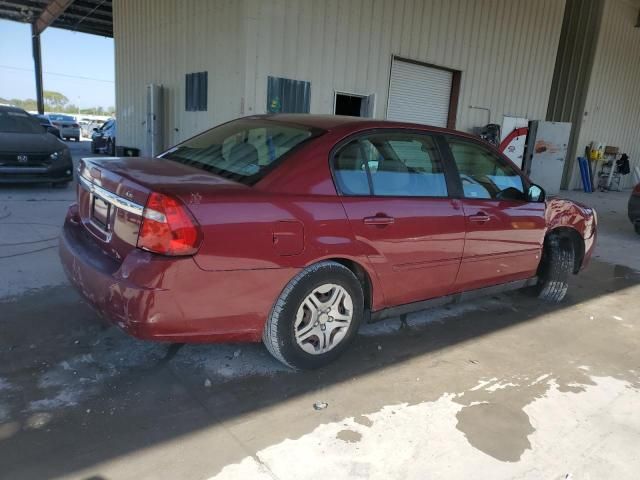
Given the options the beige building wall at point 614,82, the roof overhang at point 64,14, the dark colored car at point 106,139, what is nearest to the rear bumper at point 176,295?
the dark colored car at point 106,139

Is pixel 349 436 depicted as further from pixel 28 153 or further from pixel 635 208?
pixel 635 208

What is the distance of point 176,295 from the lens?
257 cm

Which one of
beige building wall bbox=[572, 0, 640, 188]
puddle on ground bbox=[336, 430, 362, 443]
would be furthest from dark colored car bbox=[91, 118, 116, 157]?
puddle on ground bbox=[336, 430, 362, 443]

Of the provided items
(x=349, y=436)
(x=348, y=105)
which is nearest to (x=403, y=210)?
(x=349, y=436)

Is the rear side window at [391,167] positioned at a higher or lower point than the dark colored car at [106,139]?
higher

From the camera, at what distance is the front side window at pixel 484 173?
12.6ft

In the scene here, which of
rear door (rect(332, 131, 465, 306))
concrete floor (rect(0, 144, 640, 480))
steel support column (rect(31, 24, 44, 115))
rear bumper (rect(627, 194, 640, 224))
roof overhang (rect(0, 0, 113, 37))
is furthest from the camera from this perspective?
steel support column (rect(31, 24, 44, 115))

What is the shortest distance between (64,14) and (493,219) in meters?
24.1

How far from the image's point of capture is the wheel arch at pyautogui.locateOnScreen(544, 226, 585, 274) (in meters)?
4.79

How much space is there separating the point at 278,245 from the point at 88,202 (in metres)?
1.38

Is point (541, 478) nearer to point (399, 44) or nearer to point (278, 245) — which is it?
point (278, 245)

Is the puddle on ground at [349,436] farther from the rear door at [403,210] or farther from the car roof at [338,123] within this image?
the car roof at [338,123]

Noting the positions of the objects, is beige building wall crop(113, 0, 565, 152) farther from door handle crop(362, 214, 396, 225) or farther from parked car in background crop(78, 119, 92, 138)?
parked car in background crop(78, 119, 92, 138)

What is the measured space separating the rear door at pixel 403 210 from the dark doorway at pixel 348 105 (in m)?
6.90
